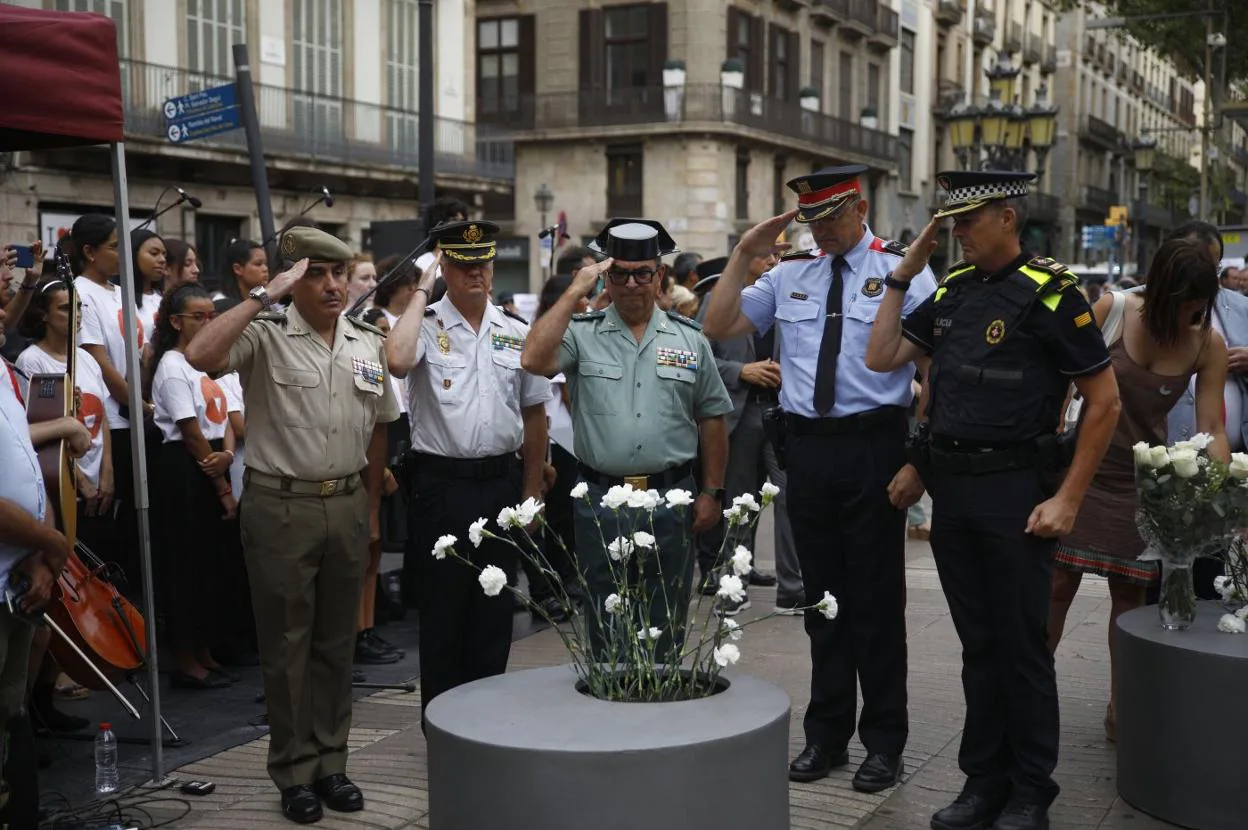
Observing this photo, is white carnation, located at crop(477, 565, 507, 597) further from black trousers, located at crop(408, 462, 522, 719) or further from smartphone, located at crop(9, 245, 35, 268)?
smartphone, located at crop(9, 245, 35, 268)

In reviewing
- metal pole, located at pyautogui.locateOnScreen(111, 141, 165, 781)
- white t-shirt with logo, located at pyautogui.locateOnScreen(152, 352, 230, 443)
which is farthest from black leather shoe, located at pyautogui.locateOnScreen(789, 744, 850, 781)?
white t-shirt with logo, located at pyautogui.locateOnScreen(152, 352, 230, 443)

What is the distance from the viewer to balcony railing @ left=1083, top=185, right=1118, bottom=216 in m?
60.0

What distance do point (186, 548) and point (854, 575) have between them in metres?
3.40

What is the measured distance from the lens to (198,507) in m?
7.13

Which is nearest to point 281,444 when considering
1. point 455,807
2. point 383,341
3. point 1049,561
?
point 383,341

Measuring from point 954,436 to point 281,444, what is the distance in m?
2.31

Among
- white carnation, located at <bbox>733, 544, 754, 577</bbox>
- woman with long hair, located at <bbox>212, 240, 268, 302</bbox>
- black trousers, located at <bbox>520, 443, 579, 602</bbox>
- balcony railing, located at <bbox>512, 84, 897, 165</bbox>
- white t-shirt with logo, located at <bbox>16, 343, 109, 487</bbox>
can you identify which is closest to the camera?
white carnation, located at <bbox>733, 544, 754, 577</bbox>

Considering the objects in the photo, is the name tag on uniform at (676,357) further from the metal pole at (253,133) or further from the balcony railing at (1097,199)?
the balcony railing at (1097,199)

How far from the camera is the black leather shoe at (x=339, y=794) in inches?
203

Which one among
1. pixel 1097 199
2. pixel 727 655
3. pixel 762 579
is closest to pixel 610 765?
pixel 727 655

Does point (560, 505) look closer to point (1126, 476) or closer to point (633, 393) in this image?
point (633, 393)

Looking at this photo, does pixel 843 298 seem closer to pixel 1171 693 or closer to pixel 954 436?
pixel 954 436

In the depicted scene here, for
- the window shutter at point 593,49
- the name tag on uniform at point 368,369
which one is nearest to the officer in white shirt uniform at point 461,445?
the name tag on uniform at point 368,369

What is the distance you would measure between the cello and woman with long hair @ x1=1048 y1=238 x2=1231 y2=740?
146 inches
